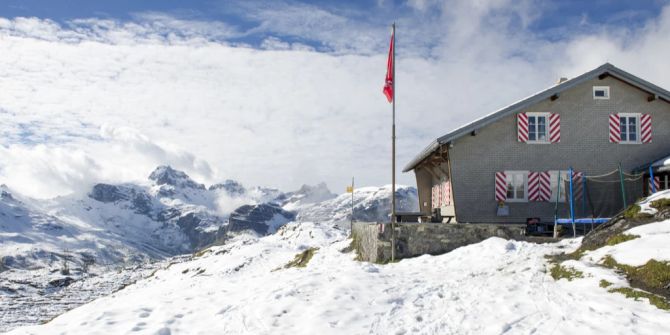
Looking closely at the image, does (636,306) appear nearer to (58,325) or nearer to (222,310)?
(222,310)

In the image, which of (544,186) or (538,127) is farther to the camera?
(538,127)

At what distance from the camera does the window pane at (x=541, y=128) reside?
86.7ft

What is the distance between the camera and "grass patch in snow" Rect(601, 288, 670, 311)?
1012 cm

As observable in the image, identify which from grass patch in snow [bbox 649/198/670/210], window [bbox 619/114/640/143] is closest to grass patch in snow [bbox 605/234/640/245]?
grass patch in snow [bbox 649/198/670/210]

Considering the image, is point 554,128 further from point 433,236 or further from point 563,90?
point 433,236

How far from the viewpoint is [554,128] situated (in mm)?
26469

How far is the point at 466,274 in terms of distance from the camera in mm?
15367

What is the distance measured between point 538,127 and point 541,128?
0.17 metres

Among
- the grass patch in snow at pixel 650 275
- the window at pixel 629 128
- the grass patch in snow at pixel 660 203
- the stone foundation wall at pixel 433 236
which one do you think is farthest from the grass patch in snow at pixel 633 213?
the window at pixel 629 128

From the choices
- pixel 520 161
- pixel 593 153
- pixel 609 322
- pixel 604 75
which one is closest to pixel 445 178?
pixel 520 161

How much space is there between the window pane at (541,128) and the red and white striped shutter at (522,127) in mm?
697

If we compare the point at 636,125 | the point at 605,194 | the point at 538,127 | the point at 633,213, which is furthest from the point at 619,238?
the point at 636,125

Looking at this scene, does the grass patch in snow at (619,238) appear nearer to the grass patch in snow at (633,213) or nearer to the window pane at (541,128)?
the grass patch in snow at (633,213)

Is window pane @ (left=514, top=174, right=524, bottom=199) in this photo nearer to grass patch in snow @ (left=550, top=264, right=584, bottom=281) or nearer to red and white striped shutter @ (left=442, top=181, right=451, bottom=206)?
red and white striped shutter @ (left=442, top=181, right=451, bottom=206)
